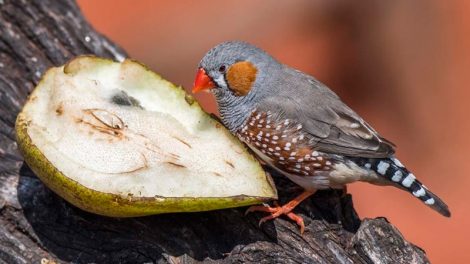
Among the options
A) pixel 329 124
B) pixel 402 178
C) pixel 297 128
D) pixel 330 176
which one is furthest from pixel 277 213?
pixel 402 178

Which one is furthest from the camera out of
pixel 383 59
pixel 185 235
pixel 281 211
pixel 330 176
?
pixel 383 59

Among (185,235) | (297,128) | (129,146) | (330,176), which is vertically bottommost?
(185,235)

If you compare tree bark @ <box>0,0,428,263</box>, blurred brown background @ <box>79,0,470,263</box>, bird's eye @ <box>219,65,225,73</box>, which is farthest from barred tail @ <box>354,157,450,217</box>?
blurred brown background @ <box>79,0,470,263</box>

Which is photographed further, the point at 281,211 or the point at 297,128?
the point at 297,128

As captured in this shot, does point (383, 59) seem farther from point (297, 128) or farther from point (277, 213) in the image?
point (277, 213)

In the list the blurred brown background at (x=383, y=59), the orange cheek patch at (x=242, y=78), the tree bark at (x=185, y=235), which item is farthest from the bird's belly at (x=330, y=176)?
the blurred brown background at (x=383, y=59)

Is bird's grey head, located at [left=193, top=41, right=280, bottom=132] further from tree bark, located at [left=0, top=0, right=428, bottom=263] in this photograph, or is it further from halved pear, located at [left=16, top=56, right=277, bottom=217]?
tree bark, located at [left=0, top=0, right=428, bottom=263]

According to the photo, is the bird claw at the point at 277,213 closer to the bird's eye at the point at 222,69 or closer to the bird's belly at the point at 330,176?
the bird's belly at the point at 330,176

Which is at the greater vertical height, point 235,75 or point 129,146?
point 235,75
